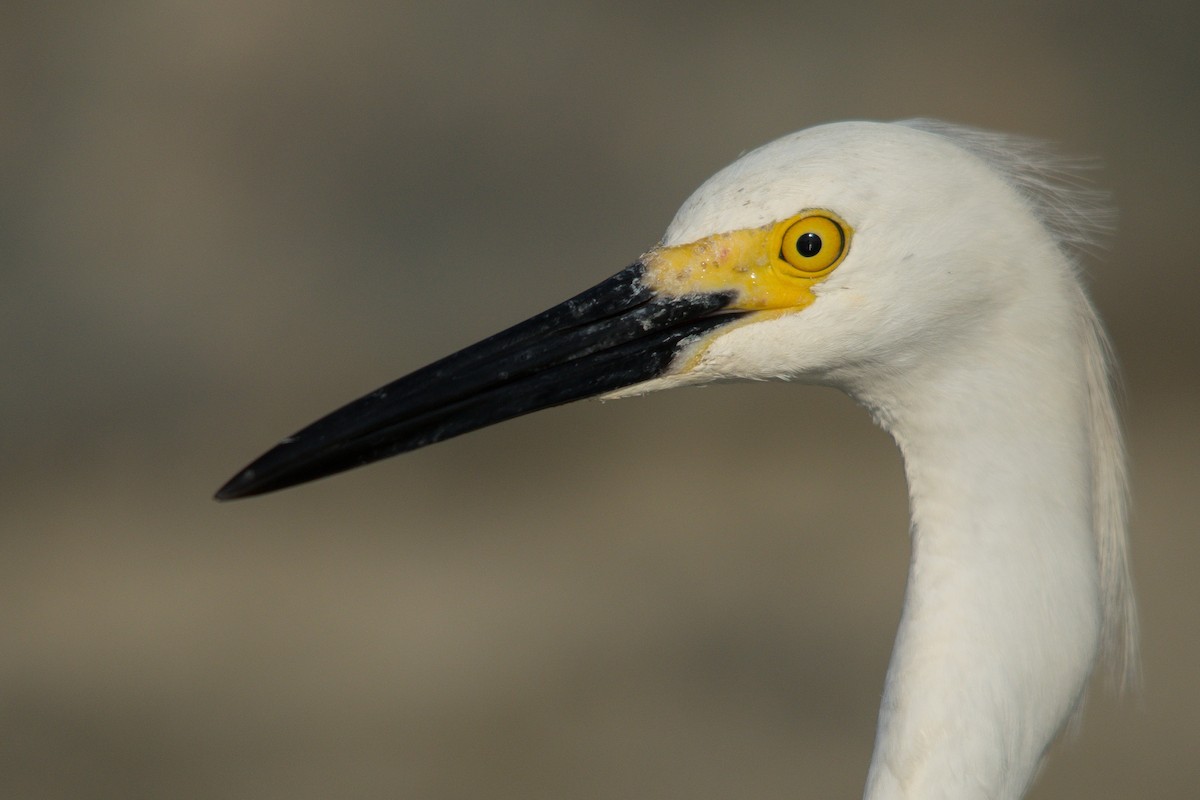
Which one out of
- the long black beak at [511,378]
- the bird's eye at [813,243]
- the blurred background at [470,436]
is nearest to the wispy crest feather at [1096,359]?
the bird's eye at [813,243]

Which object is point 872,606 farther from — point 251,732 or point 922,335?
point 922,335

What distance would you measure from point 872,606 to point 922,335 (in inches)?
156

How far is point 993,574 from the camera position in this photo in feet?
6.14

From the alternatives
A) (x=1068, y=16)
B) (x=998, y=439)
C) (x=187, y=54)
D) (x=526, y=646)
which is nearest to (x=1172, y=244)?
(x=1068, y=16)

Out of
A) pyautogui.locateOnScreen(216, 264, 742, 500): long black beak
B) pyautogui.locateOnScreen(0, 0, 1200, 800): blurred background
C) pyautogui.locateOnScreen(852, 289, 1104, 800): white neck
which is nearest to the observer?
pyautogui.locateOnScreen(852, 289, 1104, 800): white neck

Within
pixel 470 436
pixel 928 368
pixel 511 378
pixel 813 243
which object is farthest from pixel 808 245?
pixel 470 436

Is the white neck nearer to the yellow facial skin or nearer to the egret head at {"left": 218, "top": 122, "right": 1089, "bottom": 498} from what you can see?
Answer: the egret head at {"left": 218, "top": 122, "right": 1089, "bottom": 498}

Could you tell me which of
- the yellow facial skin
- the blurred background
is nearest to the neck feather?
the yellow facial skin

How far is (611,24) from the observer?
6.54 m

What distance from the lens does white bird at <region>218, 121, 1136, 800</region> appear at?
184cm

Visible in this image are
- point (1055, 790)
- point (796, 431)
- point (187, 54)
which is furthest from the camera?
point (187, 54)

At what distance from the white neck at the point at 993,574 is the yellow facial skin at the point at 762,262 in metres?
0.24

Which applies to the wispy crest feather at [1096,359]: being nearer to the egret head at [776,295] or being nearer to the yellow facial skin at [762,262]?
the egret head at [776,295]

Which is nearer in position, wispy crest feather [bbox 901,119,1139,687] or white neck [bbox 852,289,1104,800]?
white neck [bbox 852,289,1104,800]
